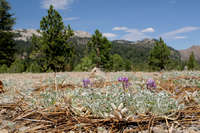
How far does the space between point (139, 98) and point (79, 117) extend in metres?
0.65

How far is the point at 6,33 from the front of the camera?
34.6 metres

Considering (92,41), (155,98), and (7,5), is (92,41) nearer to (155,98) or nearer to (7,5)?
(7,5)

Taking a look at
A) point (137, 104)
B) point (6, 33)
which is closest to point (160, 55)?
point (6, 33)

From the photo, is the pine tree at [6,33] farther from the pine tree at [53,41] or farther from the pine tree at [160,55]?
the pine tree at [160,55]

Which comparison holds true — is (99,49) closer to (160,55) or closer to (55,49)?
(55,49)

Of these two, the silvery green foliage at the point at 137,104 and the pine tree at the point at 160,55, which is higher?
the pine tree at the point at 160,55

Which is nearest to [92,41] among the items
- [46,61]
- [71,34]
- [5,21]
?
[71,34]

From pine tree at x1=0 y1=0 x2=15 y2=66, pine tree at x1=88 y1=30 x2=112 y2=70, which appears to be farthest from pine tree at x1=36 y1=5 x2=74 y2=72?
pine tree at x1=0 y1=0 x2=15 y2=66

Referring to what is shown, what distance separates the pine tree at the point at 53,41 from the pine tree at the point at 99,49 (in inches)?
336

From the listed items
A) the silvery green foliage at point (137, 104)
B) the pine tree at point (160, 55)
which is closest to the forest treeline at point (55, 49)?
the pine tree at point (160, 55)

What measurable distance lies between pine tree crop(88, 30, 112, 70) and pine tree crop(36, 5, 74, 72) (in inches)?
336

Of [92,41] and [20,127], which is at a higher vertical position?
[92,41]

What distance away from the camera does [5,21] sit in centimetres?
3472

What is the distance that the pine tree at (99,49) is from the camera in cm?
3384
